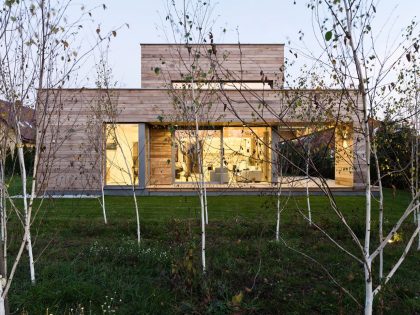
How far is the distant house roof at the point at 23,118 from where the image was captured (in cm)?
341

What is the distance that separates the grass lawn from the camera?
159 inches

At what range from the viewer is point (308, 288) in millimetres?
4746

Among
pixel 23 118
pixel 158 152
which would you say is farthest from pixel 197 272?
pixel 158 152

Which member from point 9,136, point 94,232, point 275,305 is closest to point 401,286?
point 275,305

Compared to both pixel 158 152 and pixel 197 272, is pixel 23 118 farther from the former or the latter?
pixel 158 152

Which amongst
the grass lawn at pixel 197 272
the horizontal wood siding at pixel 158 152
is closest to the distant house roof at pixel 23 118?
the grass lawn at pixel 197 272

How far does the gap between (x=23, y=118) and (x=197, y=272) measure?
252cm

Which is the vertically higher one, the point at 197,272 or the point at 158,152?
the point at 158,152

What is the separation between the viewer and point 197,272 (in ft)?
15.2

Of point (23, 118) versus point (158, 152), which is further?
point (158, 152)

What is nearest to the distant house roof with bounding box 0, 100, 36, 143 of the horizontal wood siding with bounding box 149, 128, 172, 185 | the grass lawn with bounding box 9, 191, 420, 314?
the grass lawn with bounding box 9, 191, 420, 314

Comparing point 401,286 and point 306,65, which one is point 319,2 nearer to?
point 401,286

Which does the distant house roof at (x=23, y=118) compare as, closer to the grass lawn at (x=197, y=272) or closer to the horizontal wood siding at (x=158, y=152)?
the grass lawn at (x=197, y=272)

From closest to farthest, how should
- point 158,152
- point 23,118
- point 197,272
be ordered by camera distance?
point 23,118, point 197,272, point 158,152
